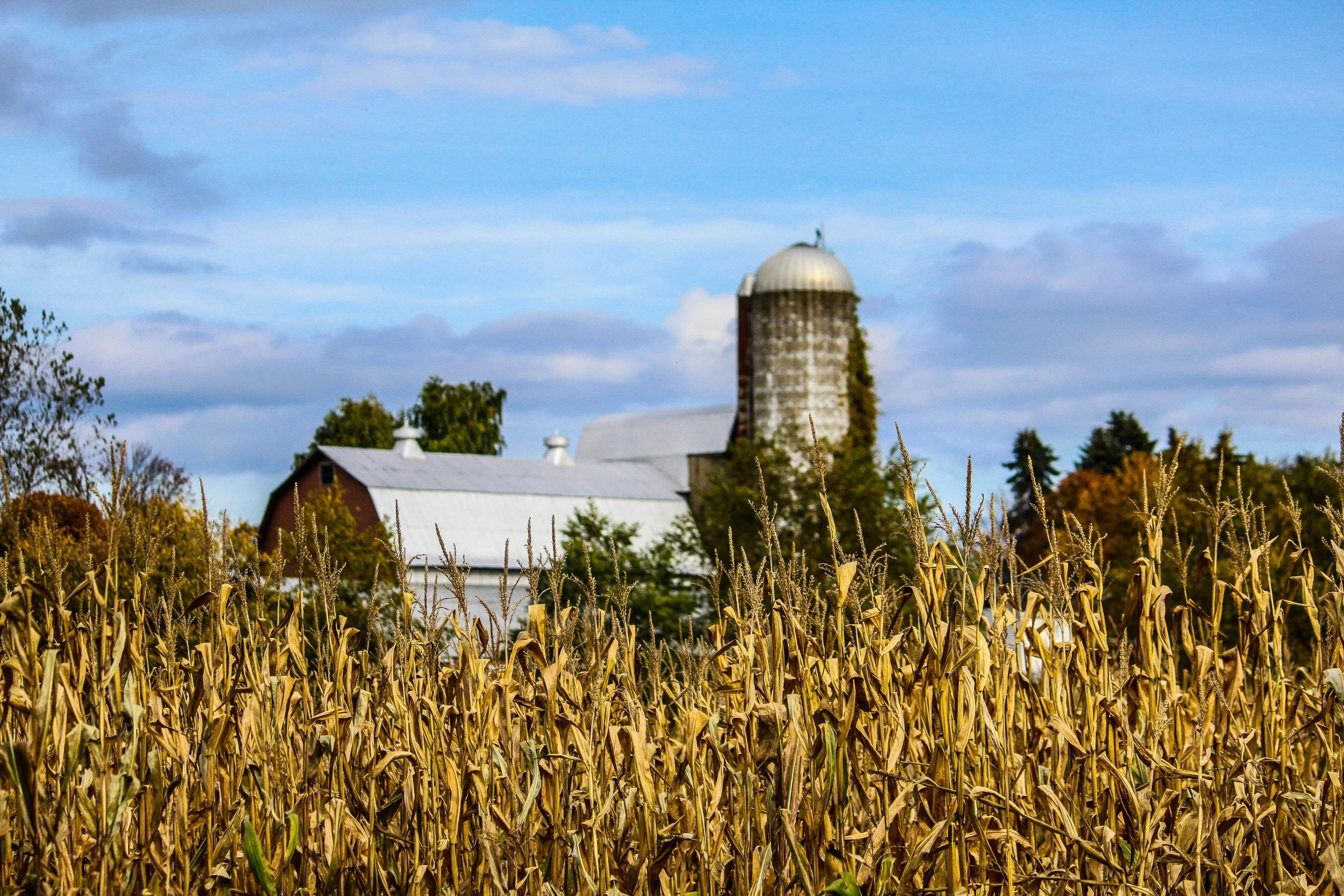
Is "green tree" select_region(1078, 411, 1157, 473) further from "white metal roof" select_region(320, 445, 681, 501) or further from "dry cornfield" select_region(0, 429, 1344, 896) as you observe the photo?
"dry cornfield" select_region(0, 429, 1344, 896)

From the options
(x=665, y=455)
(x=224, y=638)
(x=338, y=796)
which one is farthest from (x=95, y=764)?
(x=665, y=455)

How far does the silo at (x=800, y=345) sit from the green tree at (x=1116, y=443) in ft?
61.6

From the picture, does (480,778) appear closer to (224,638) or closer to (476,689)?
(476,689)

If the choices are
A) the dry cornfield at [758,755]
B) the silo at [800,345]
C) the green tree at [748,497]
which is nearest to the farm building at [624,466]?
the silo at [800,345]

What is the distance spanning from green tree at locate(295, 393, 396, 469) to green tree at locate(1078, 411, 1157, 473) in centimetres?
2977

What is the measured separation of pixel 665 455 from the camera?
169ft

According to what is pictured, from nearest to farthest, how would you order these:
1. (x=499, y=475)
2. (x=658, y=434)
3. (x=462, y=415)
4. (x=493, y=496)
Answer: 1. (x=493, y=496)
2. (x=499, y=475)
3. (x=658, y=434)
4. (x=462, y=415)

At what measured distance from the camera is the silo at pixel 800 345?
4503cm

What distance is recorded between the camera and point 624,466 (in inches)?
1987

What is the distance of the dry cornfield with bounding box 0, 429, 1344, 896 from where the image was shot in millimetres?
3580

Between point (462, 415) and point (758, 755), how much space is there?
204 feet

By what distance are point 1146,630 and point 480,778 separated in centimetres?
189

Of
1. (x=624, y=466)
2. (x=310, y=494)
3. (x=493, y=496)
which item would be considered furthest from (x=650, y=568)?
(x=624, y=466)

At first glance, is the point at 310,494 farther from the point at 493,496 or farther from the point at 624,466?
the point at 624,466
